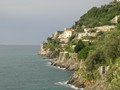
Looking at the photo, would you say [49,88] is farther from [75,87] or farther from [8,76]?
[8,76]

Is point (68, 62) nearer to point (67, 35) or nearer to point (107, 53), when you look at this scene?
point (107, 53)

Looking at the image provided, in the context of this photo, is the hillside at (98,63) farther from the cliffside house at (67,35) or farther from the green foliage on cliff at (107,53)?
the cliffside house at (67,35)

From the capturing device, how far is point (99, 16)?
14050 centimetres

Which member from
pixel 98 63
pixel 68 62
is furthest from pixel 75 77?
pixel 68 62

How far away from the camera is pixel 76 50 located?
100m

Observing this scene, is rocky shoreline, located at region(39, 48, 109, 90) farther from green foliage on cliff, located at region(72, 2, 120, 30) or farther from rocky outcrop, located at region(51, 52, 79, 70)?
green foliage on cliff, located at region(72, 2, 120, 30)

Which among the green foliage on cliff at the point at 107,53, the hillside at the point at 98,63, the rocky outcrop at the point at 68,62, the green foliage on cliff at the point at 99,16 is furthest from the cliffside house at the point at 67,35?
the green foliage on cliff at the point at 107,53

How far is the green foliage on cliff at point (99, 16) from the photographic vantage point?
128 meters

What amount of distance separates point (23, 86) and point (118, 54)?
20560 millimetres

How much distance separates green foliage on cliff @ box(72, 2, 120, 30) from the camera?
128m

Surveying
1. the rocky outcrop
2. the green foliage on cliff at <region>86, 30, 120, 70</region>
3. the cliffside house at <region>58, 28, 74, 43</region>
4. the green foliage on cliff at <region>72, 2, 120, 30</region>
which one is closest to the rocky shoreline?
the rocky outcrop

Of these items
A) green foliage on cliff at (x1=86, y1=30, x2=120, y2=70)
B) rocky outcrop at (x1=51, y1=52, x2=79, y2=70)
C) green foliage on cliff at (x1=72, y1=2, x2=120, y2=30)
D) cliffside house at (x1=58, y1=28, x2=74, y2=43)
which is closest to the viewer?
green foliage on cliff at (x1=86, y1=30, x2=120, y2=70)

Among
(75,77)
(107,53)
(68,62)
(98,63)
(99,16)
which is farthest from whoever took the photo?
(99,16)

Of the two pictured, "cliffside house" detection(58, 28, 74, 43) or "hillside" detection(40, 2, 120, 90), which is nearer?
"hillside" detection(40, 2, 120, 90)
